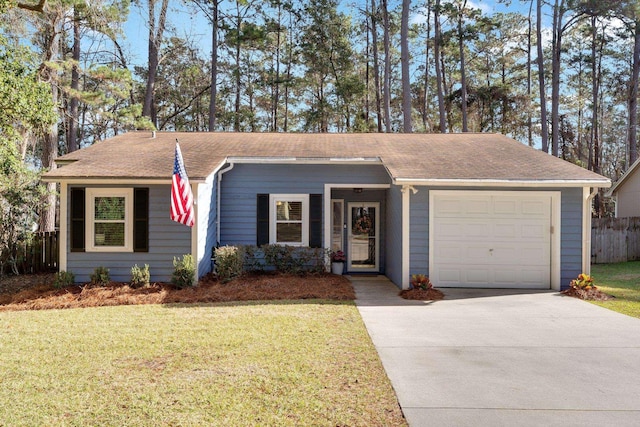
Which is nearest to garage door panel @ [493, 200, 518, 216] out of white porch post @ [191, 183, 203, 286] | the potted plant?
the potted plant

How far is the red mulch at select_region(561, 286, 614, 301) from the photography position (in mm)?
8336

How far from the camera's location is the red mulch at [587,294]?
8.34 m

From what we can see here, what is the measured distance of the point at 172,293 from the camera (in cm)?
844

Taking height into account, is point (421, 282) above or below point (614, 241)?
below

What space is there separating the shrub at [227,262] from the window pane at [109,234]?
210 cm

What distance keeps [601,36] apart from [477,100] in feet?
28.2

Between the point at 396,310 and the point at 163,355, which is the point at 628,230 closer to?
the point at 396,310

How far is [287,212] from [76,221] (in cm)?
479

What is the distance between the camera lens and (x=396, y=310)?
7.26 m

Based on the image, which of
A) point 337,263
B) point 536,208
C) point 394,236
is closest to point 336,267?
point 337,263

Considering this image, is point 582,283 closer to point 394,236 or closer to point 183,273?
point 394,236

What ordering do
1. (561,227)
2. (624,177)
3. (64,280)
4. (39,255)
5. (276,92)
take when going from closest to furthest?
(64,280), (561,227), (39,255), (624,177), (276,92)

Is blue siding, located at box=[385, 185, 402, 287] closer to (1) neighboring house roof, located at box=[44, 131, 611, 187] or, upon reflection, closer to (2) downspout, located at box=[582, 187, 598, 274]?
(1) neighboring house roof, located at box=[44, 131, 611, 187]

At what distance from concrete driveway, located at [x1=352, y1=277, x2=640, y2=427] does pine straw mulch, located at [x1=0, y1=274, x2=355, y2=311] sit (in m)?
1.34
